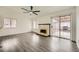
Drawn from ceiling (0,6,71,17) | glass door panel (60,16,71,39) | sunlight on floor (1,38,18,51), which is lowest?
sunlight on floor (1,38,18,51)

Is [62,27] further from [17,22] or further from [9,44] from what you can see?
[9,44]

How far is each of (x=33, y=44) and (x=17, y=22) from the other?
3.00 ft

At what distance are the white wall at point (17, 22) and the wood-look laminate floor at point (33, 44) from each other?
0.52 feet

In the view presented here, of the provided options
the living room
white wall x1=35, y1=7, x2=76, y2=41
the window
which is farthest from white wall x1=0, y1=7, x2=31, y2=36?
white wall x1=35, y1=7, x2=76, y2=41

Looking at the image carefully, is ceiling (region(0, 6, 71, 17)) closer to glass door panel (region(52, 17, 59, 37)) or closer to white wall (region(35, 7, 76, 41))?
white wall (region(35, 7, 76, 41))

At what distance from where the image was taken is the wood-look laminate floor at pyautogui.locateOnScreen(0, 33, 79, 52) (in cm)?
249

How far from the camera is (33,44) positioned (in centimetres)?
266

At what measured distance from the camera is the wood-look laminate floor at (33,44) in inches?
98.1

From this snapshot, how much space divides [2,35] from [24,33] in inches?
26.4

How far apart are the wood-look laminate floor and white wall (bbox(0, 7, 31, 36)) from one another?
157 millimetres
